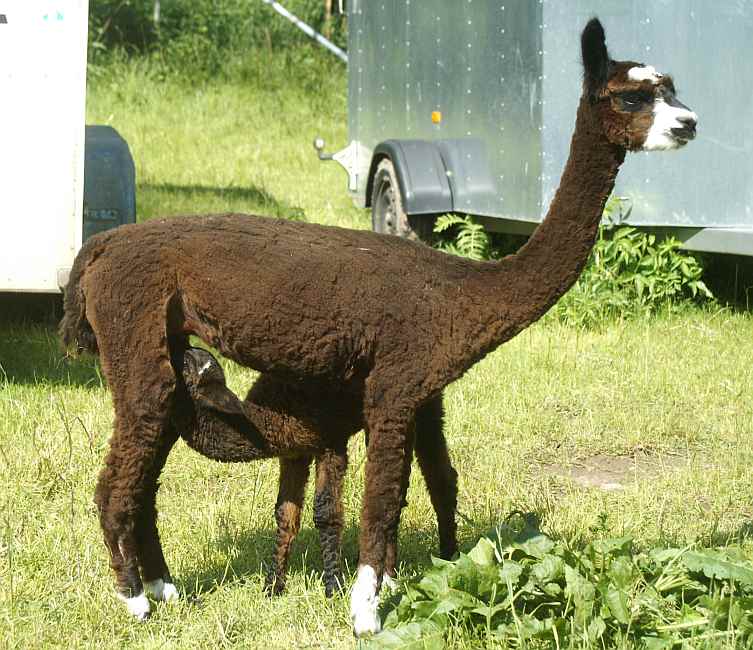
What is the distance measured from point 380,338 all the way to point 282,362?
367 mm

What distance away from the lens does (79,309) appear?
4453 millimetres

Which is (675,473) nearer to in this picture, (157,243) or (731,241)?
(731,241)

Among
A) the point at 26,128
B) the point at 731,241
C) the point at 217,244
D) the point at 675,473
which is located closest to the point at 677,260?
the point at 731,241

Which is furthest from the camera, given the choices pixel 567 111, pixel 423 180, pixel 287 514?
pixel 423 180

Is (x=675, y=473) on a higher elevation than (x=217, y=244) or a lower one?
lower

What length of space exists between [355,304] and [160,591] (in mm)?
1424

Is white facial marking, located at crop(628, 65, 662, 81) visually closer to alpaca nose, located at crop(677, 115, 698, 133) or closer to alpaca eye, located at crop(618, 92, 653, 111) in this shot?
alpaca eye, located at crop(618, 92, 653, 111)

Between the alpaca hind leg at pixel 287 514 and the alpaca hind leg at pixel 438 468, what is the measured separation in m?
0.48

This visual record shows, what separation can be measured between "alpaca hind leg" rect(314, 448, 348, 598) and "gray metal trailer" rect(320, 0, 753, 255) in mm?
3929

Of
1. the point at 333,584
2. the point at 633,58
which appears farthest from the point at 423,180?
the point at 333,584

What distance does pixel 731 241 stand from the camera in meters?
8.27

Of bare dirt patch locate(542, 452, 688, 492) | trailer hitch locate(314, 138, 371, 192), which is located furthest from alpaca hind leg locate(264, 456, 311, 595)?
trailer hitch locate(314, 138, 371, 192)

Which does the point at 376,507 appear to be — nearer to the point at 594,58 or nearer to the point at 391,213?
the point at 594,58

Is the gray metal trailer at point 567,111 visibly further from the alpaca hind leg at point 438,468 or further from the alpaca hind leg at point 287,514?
the alpaca hind leg at point 287,514
